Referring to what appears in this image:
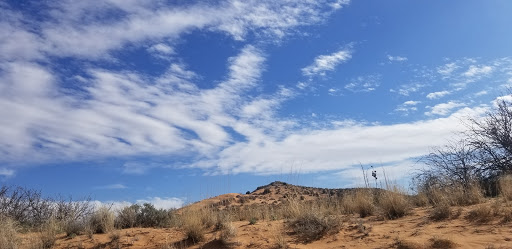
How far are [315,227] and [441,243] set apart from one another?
3.01m

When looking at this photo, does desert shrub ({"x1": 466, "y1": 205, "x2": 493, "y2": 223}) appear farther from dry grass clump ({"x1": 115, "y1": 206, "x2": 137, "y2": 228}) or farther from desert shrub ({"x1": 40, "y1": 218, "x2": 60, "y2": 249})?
desert shrub ({"x1": 40, "y1": 218, "x2": 60, "y2": 249})

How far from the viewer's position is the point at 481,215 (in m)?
9.05

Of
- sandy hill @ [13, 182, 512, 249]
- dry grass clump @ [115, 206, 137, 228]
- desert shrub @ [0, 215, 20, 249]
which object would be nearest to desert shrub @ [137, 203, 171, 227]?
dry grass clump @ [115, 206, 137, 228]

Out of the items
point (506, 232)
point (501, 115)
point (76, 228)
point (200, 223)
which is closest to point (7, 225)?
point (76, 228)

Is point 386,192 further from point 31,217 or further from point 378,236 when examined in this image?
point 31,217

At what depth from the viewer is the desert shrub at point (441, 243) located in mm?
7400

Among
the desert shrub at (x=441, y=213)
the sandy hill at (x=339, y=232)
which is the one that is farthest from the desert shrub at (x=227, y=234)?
the desert shrub at (x=441, y=213)

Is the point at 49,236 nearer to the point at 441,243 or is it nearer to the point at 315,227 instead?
the point at 315,227

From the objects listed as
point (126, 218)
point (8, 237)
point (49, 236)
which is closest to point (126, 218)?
point (126, 218)

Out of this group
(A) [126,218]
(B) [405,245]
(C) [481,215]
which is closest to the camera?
(B) [405,245]

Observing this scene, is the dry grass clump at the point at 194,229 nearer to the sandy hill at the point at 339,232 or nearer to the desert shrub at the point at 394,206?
the sandy hill at the point at 339,232

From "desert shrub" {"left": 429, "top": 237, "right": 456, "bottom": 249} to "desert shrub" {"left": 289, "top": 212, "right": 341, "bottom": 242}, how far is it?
8.20 feet

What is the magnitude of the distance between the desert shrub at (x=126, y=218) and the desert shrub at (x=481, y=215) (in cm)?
984

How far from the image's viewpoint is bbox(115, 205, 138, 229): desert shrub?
1261cm
